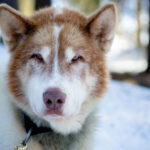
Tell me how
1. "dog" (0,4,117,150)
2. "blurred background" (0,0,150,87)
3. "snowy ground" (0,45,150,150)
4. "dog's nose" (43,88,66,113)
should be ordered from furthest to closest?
"blurred background" (0,0,150,87) → "snowy ground" (0,45,150,150) → "dog" (0,4,117,150) → "dog's nose" (43,88,66,113)

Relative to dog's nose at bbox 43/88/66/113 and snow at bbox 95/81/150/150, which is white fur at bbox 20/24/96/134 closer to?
dog's nose at bbox 43/88/66/113

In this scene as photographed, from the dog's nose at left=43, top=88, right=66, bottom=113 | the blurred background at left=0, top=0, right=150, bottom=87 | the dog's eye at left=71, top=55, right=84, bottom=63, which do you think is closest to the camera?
the dog's nose at left=43, top=88, right=66, bottom=113

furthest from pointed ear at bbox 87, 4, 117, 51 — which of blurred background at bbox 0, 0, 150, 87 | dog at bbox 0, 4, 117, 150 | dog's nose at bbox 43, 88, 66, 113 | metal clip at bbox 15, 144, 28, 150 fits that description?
blurred background at bbox 0, 0, 150, 87

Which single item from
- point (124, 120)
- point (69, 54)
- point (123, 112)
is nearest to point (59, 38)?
point (69, 54)

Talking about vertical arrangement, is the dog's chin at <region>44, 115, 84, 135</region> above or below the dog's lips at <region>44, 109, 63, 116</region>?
below

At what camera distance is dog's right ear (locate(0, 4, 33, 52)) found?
8.11ft

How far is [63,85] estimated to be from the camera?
2203mm

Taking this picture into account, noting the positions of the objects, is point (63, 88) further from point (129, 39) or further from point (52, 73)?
point (129, 39)

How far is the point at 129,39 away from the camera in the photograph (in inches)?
672

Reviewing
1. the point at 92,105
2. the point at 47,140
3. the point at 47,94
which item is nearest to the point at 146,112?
the point at 92,105

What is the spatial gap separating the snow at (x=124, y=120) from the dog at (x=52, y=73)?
1.53ft

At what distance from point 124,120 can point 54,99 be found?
2878 millimetres

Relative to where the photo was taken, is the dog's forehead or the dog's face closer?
the dog's face

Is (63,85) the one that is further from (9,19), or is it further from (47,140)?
(9,19)
